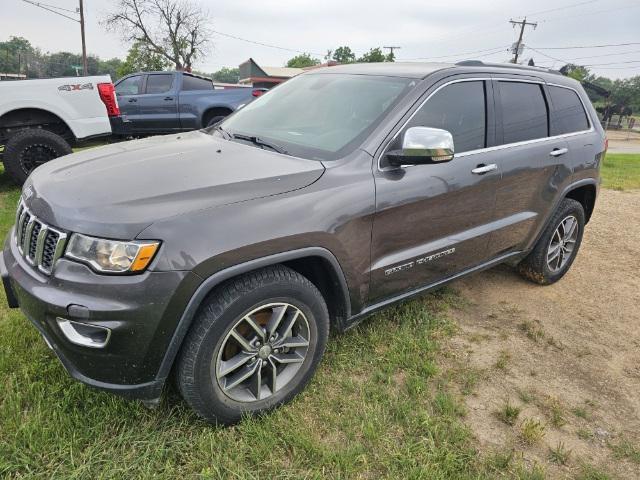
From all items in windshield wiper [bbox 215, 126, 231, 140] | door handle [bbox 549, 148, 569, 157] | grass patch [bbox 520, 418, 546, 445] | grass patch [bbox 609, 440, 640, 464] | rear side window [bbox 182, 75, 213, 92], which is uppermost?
rear side window [bbox 182, 75, 213, 92]

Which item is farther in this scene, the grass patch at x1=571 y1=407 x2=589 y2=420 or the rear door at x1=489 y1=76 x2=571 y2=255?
the rear door at x1=489 y1=76 x2=571 y2=255

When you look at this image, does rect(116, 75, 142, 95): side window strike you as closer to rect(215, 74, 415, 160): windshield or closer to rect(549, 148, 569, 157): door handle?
rect(215, 74, 415, 160): windshield

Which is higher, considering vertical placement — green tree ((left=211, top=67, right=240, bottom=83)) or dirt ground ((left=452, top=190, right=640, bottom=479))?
green tree ((left=211, top=67, right=240, bottom=83))

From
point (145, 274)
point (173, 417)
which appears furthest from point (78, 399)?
point (145, 274)

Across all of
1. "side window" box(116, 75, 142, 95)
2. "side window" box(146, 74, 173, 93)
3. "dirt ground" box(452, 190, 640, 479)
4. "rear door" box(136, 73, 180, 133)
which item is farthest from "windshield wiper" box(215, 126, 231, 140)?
"side window" box(116, 75, 142, 95)

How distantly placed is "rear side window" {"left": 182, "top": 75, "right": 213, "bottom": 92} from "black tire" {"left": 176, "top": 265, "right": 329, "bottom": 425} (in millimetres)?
8618

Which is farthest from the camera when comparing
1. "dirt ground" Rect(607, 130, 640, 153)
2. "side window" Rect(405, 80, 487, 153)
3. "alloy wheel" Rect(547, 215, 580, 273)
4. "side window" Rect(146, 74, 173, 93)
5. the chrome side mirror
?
"dirt ground" Rect(607, 130, 640, 153)

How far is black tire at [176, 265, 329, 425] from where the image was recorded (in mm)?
1986

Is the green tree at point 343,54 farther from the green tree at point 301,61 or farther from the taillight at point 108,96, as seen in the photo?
the taillight at point 108,96

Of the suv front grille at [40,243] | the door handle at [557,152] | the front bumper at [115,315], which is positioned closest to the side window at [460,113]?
the door handle at [557,152]

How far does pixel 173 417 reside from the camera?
7.38 feet

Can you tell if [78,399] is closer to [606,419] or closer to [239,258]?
[239,258]

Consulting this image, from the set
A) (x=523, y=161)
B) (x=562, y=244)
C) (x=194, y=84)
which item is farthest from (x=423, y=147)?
(x=194, y=84)

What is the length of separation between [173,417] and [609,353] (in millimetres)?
2843
